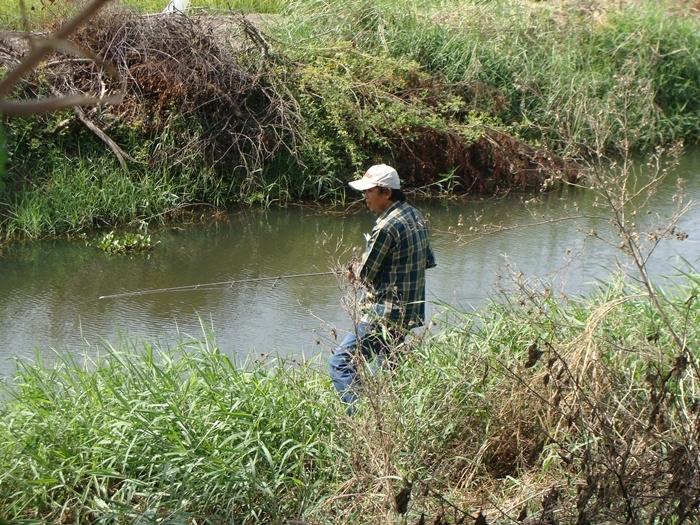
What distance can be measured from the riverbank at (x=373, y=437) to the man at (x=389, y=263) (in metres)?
0.24

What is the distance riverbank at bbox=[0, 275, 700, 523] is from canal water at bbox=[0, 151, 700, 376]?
145cm

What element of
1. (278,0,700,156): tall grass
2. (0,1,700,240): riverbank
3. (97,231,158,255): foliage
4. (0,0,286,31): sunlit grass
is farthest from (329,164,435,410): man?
(278,0,700,156): tall grass

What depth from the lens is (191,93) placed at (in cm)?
1134

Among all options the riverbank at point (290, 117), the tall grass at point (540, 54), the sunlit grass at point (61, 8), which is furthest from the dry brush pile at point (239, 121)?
the tall grass at point (540, 54)

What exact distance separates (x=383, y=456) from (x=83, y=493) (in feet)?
4.32

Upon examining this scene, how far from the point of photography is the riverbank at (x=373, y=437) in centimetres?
412

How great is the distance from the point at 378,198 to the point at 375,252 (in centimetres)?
29

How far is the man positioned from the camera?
5.43m

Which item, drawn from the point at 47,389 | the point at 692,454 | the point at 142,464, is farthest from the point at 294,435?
the point at 692,454

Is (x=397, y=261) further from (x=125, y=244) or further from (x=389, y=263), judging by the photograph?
(x=125, y=244)

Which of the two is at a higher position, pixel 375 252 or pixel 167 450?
pixel 375 252

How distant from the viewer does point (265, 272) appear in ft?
30.9

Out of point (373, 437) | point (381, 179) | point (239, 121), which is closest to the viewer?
point (373, 437)

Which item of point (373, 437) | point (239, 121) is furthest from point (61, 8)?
point (373, 437)
